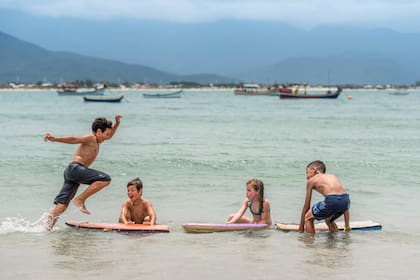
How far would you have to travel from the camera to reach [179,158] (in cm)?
2116

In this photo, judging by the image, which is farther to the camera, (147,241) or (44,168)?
(44,168)

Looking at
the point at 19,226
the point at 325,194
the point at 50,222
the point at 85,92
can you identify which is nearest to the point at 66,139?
the point at 50,222

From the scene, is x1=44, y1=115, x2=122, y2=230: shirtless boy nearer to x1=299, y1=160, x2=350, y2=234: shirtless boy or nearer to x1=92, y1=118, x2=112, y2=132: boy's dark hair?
x1=92, y1=118, x2=112, y2=132: boy's dark hair

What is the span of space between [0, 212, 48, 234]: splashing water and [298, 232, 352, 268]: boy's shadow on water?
388 centimetres

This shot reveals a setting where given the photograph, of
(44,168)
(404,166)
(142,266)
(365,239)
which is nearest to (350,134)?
(404,166)

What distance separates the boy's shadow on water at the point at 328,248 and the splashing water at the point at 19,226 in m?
3.88

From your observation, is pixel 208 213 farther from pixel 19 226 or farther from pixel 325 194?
pixel 325 194

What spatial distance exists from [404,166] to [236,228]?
11.0 metres

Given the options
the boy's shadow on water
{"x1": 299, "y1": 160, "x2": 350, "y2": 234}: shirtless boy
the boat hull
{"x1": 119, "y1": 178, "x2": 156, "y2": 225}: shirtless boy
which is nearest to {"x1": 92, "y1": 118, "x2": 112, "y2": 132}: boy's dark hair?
{"x1": 119, "y1": 178, "x2": 156, "y2": 225}: shirtless boy

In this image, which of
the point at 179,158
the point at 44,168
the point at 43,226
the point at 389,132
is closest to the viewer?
the point at 43,226

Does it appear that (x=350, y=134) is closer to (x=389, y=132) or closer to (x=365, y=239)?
(x=389, y=132)

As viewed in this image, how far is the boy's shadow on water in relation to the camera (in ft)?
26.9

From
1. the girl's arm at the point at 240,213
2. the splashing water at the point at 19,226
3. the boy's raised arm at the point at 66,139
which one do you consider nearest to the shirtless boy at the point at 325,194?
the girl's arm at the point at 240,213

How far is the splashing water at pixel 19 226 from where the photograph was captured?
10.1 m
